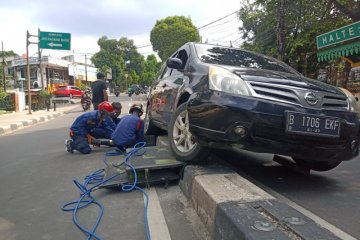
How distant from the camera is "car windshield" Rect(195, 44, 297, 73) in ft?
14.6

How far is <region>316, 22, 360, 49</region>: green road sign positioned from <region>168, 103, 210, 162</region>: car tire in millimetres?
7608

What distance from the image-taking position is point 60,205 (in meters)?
3.80

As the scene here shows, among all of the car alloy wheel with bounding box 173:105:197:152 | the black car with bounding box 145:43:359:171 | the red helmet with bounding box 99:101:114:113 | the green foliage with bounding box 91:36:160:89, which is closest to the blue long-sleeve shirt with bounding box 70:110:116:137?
the red helmet with bounding box 99:101:114:113

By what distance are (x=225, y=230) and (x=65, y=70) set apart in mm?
46973

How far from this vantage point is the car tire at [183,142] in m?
3.88

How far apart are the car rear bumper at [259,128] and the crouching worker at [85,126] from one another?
3.45 metres

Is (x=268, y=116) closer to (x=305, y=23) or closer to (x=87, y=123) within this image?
(x=87, y=123)

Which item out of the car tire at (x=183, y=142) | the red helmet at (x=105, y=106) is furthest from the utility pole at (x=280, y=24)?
the car tire at (x=183, y=142)

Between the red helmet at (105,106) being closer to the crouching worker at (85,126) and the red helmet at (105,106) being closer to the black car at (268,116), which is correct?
the crouching worker at (85,126)

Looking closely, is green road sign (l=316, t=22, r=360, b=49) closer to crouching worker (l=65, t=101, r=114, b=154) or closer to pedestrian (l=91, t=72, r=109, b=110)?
pedestrian (l=91, t=72, r=109, b=110)

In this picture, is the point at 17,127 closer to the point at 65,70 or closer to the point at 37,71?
the point at 37,71

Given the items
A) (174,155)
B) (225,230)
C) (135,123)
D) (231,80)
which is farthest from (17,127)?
(225,230)

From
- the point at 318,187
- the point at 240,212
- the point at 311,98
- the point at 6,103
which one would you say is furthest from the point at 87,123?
the point at 6,103

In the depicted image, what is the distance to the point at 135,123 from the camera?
6207mm
